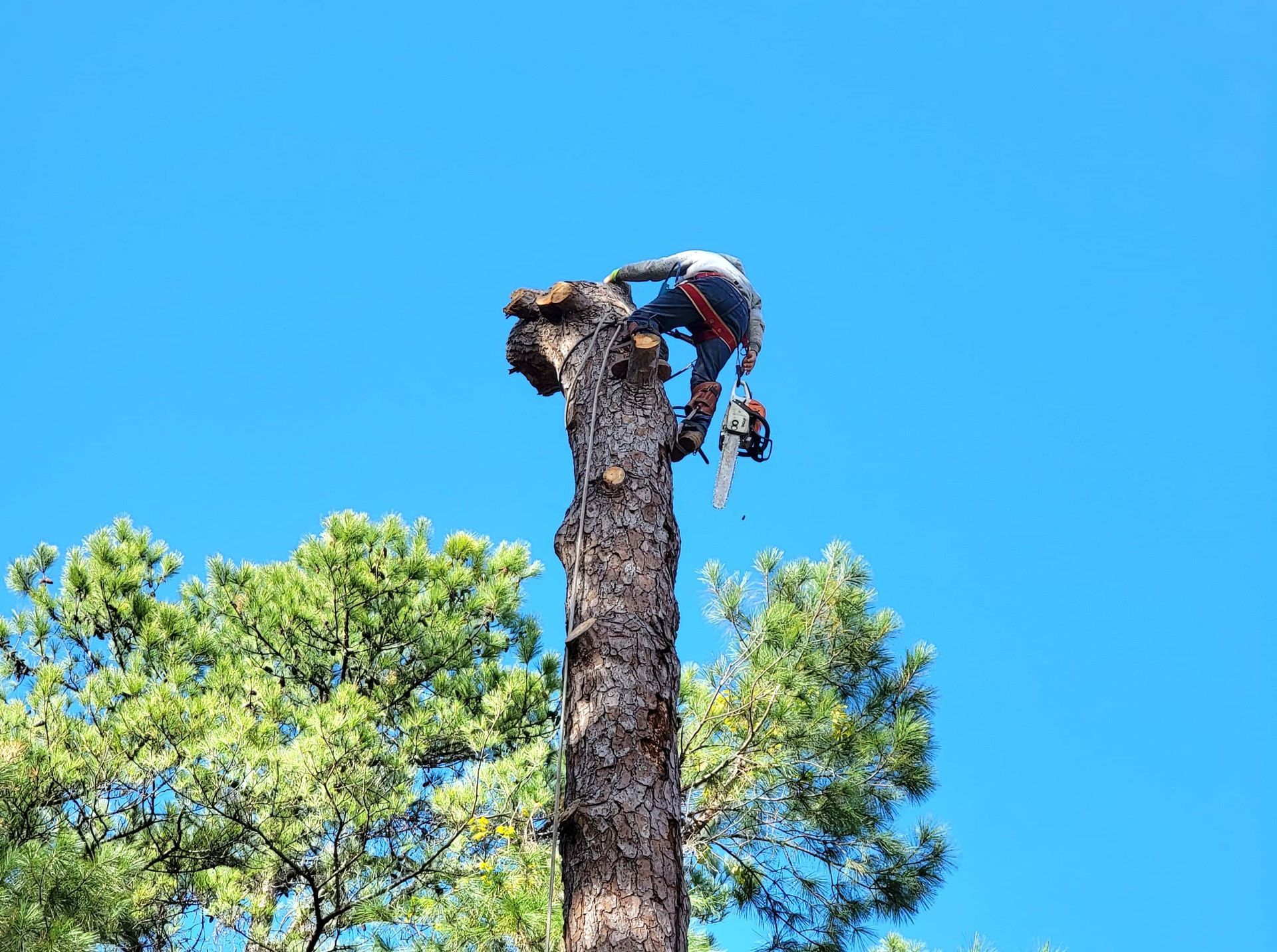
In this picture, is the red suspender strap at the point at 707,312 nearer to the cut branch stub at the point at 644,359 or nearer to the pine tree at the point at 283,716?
the cut branch stub at the point at 644,359

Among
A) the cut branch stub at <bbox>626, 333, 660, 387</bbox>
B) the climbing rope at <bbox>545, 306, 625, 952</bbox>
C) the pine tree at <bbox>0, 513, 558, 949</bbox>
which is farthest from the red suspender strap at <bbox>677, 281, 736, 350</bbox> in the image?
the pine tree at <bbox>0, 513, 558, 949</bbox>

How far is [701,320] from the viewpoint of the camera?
474 cm

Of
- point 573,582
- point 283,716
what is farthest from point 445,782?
point 573,582

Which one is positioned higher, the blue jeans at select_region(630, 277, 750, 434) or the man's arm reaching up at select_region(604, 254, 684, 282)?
the man's arm reaching up at select_region(604, 254, 684, 282)

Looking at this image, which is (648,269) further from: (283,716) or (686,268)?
(283,716)

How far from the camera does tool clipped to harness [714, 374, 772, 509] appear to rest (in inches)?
186

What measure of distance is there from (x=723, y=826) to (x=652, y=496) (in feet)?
6.63

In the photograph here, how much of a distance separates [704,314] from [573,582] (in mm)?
1539

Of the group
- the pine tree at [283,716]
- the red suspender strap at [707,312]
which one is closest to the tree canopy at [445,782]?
the pine tree at [283,716]

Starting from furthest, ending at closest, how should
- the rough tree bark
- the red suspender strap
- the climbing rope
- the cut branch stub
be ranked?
the red suspender strap, the cut branch stub, the climbing rope, the rough tree bark

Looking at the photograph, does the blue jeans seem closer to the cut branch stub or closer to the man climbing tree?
the man climbing tree

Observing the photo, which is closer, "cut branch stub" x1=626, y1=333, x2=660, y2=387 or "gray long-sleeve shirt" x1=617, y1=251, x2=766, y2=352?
"cut branch stub" x1=626, y1=333, x2=660, y2=387

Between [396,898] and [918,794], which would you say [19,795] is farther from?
[918,794]

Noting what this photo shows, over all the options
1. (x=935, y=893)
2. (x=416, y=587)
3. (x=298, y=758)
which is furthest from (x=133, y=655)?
(x=935, y=893)
